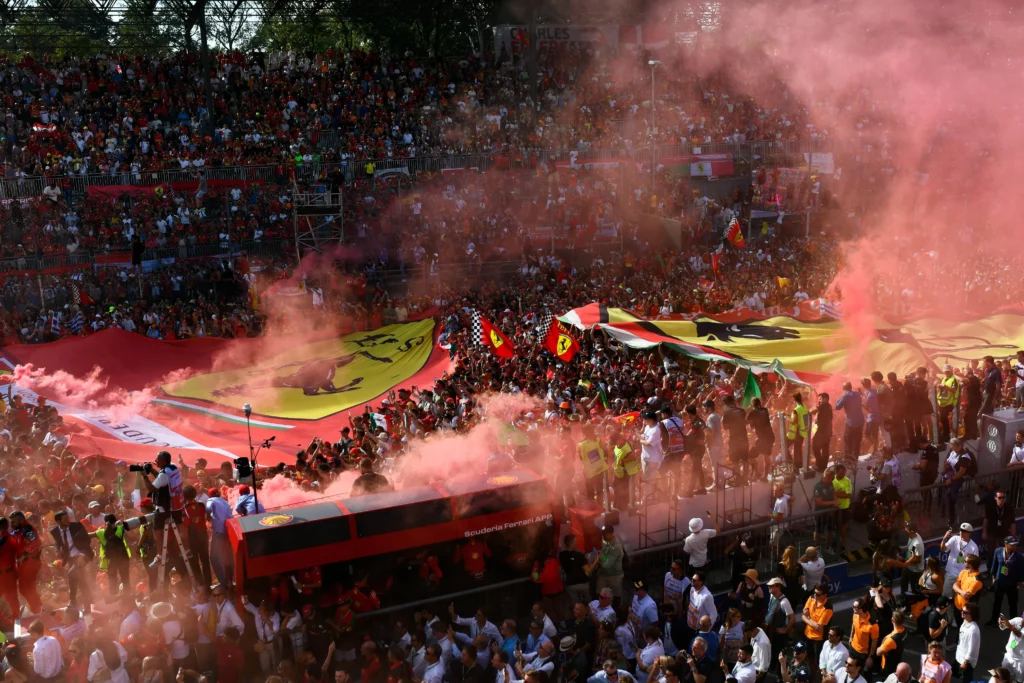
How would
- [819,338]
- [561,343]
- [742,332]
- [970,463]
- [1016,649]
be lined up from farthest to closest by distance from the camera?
[742,332] → [819,338] → [561,343] → [970,463] → [1016,649]

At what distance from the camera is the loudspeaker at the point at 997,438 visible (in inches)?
412

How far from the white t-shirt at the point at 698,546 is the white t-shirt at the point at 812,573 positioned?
32.6 inches

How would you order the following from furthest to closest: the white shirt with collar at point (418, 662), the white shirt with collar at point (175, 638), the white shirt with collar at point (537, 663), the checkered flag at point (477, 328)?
the checkered flag at point (477, 328)
the white shirt with collar at point (175, 638)
the white shirt with collar at point (418, 662)
the white shirt with collar at point (537, 663)

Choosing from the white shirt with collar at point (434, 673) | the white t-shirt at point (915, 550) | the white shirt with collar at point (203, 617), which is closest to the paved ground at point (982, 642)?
the white t-shirt at point (915, 550)

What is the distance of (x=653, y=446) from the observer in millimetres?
9516

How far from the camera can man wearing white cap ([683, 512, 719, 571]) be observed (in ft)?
28.2

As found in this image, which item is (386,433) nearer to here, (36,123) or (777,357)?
(777,357)

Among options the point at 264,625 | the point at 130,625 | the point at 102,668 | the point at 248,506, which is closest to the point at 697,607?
the point at 264,625

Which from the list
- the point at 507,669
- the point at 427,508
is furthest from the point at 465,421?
the point at 507,669

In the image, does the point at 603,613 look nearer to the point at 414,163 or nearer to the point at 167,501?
the point at 167,501

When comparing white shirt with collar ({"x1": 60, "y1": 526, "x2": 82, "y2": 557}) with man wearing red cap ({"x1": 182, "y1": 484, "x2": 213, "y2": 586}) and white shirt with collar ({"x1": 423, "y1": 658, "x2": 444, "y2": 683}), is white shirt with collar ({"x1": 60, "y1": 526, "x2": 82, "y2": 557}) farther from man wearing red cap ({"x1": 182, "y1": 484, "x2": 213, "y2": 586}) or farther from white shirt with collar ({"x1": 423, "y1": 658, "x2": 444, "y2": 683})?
white shirt with collar ({"x1": 423, "y1": 658, "x2": 444, "y2": 683})

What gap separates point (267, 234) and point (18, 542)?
1505cm

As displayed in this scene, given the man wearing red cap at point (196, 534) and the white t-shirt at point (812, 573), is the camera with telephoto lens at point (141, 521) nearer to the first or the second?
the man wearing red cap at point (196, 534)

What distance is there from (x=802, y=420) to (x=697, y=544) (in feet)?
7.49
